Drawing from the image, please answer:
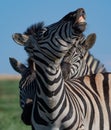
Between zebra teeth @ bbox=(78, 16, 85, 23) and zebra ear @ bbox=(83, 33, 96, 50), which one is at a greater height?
zebra ear @ bbox=(83, 33, 96, 50)

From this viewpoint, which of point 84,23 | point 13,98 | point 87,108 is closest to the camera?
point 84,23

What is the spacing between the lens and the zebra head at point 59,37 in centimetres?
672

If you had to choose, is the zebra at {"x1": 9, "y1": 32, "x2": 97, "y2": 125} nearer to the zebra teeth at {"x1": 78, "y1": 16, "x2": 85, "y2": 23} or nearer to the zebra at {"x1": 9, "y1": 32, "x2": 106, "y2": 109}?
the zebra at {"x1": 9, "y1": 32, "x2": 106, "y2": 109}

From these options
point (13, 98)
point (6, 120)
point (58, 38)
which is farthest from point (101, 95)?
point (13, 98)

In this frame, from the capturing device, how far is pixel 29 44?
734 centimetres

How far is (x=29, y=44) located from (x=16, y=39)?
0.44 m

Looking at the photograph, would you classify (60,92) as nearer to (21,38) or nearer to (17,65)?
(21,38)

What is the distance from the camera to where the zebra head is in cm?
672

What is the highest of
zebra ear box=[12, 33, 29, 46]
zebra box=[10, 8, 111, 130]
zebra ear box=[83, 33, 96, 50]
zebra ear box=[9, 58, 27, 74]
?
zebra ear box=[83, 33, 96, 50]

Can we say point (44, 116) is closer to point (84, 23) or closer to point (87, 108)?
point (87, 108)

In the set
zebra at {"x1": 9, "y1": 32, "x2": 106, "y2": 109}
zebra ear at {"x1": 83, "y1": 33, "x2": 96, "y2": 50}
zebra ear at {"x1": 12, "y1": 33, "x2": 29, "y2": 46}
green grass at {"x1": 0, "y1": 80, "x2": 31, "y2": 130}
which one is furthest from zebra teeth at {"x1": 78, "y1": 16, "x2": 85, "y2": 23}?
green grass at {"x1": 0, "y1": 80, "x2": 31, "y2": 130}

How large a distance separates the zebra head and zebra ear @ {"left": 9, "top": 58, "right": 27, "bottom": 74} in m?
4.04

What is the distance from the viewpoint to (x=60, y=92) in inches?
294

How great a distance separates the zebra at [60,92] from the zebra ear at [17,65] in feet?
9.85
